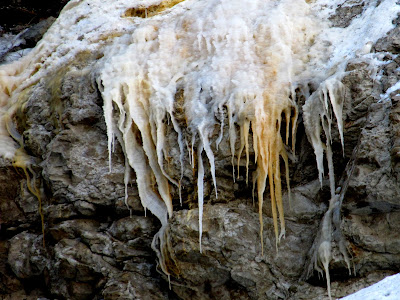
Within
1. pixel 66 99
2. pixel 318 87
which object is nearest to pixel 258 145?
pixel 318 87

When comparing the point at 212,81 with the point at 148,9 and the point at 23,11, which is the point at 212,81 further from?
the point at 23,11

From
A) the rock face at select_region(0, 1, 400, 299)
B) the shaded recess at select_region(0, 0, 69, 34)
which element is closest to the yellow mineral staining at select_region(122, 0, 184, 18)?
the rock face at select_region(0, 1, 400, 299)

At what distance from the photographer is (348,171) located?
4695 mm

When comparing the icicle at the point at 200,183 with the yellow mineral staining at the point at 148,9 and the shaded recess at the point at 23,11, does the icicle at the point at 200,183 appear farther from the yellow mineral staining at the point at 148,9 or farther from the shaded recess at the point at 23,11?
the shaded recess at the point at 23,11

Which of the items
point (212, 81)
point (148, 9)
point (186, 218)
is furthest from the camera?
point (148, 9)


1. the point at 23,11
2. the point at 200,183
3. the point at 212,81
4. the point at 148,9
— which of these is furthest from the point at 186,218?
the point at 23,11

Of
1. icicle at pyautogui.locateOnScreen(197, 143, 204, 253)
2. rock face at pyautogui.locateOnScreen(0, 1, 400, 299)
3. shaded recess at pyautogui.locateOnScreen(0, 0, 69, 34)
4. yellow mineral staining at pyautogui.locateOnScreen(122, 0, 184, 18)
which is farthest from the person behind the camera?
shaded recess at pyautogui.locateOnScreen(0, 0, 69, 34)

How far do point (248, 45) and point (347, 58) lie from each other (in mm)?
1114

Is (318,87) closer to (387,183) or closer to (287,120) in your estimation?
(287,120)

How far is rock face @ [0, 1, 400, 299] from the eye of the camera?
4.36m

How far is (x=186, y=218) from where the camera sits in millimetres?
5031

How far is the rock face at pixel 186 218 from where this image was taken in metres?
4.36

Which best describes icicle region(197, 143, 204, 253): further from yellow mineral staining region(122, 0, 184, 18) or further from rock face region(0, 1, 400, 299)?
yellow mineral staining region(122, 0, 184, 18)

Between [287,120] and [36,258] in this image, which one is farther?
[36,258]
